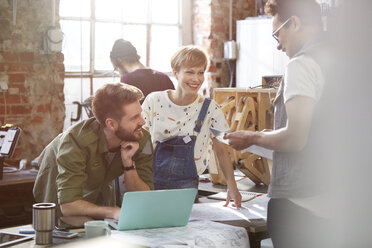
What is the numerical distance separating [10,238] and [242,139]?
89cm

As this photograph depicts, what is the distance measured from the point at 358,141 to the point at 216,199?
1.91m

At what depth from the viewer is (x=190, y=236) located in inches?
72.6

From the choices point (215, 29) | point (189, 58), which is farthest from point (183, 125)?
point (215, 29)

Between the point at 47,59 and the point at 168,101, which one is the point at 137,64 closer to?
the point at 47,59

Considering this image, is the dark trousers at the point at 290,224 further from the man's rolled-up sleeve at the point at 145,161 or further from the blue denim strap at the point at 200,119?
the blue denim strap at the point at 200,119

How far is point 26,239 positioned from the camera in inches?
71.1

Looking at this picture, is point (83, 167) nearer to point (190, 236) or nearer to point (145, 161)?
point (145, 161)

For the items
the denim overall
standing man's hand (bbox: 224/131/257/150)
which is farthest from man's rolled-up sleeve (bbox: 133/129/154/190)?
standing man's hand (bbox: 224/131/257/150)

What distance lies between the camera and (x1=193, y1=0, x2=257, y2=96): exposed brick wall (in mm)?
5676

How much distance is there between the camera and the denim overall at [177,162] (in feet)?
9.03

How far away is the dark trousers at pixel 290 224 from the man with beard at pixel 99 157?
73 cm

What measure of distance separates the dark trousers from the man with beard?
729 mm

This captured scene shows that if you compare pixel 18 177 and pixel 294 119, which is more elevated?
pixel 294 119

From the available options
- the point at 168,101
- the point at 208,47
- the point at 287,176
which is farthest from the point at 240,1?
the point at 287,176
